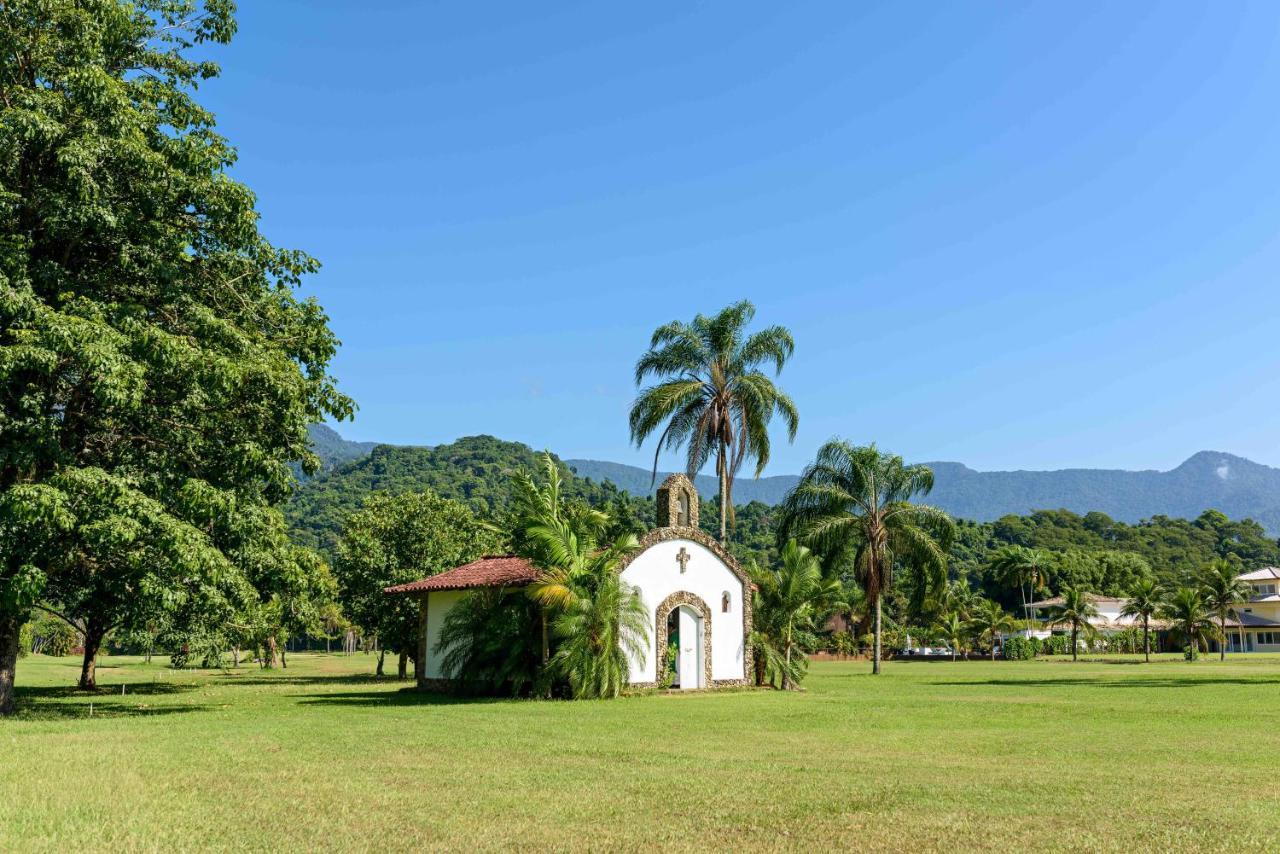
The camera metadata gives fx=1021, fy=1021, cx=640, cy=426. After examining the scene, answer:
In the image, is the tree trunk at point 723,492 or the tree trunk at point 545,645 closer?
the tree trunk at point 545,645

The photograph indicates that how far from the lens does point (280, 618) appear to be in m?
24.5

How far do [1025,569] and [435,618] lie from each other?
82.0 m

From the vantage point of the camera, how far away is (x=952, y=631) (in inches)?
3007

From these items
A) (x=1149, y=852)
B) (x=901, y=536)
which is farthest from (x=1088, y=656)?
(x=1149, y=852)

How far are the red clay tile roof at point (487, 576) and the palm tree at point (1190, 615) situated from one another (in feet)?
175

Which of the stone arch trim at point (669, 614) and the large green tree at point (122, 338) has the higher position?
the large green tree at point (122, 338)

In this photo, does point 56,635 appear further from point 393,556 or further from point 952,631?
point 952,631

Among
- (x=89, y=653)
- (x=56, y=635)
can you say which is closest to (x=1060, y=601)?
(x=56, y=635)

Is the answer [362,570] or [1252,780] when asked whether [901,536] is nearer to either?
[362,570]

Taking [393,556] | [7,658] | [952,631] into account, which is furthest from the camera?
[952,631]

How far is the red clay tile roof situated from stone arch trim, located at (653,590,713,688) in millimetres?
4014

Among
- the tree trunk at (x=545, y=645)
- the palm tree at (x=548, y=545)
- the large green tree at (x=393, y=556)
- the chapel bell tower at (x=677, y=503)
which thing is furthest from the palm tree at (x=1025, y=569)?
the tree trunk at (x=545, y=645)

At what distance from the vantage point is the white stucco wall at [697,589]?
92.8ft

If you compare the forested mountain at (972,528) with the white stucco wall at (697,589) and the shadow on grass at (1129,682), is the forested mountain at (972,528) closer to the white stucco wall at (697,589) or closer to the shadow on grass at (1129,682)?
the shadow on grass at (1129,682)
